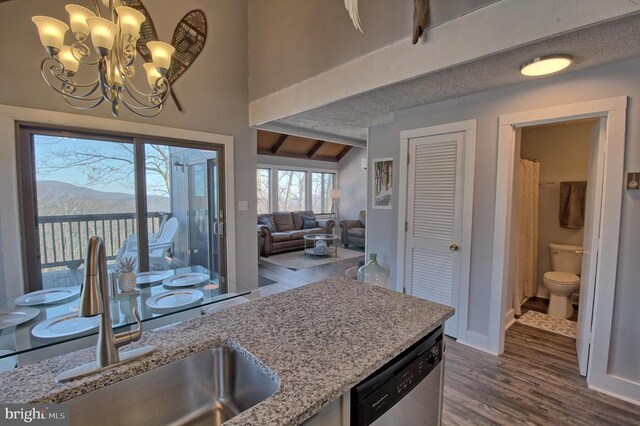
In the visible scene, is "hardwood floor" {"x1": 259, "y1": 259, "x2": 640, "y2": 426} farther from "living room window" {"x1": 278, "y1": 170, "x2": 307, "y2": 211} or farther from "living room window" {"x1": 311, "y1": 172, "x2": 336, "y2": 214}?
"living room window" {"x1": 311, "y1": 172, "x2": 336, "y2": 214}

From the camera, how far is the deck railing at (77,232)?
261 centimetres

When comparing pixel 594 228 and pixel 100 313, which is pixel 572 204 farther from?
pixel 100 313

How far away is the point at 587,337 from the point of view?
85.0 inches

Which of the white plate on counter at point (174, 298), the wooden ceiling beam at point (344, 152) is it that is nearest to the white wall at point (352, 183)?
the wooden ceiling beam at point (344, 152)

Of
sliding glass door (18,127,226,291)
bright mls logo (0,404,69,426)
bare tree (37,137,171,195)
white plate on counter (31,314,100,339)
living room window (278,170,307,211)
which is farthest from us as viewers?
living room window (278,170,307,211)

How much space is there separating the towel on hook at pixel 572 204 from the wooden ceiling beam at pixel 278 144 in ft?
18.1

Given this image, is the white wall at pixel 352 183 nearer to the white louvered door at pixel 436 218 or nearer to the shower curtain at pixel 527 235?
the shower curtain at pixel 527 235

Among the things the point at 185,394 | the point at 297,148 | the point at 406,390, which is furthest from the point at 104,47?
the point at 297,148

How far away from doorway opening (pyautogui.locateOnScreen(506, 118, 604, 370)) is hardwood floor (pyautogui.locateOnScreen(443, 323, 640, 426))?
582 mm

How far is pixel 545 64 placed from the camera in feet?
5.98

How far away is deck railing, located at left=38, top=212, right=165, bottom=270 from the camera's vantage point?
2613 millimetres

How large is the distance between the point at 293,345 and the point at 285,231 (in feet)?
20.5

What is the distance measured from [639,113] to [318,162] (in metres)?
7.26

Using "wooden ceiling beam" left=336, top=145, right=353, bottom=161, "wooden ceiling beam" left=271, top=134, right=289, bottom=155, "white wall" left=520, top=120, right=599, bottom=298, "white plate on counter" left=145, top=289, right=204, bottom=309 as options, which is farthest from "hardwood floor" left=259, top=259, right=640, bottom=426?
"wooden ceiling beam" left=336, top=145, right=353, bottom=161
